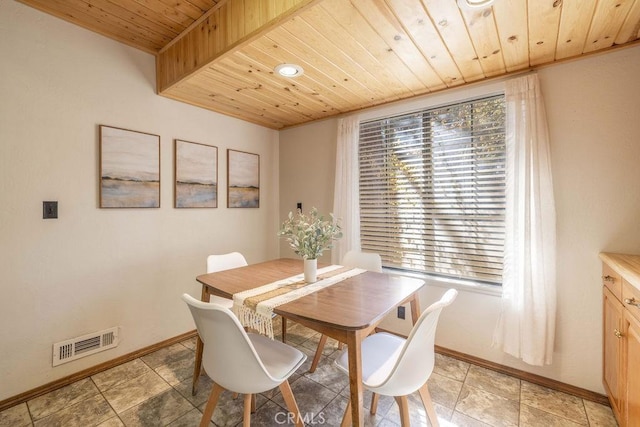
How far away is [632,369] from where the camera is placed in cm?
131

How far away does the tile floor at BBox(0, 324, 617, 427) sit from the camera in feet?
5.38

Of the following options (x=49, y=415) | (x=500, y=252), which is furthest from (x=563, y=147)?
(x=49, y=415)

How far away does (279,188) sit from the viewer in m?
3.67

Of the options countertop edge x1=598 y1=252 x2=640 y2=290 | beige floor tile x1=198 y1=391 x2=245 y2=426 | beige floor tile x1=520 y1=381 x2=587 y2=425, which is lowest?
beige floor tile x1=520 y1=381 x2=587 y2=425

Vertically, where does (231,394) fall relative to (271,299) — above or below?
below

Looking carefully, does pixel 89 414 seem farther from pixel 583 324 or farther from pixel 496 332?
pixel 583 324

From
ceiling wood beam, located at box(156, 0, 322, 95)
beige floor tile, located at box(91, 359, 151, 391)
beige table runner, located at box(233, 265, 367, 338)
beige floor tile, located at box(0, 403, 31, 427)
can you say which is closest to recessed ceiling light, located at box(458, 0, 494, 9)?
ceiling wood beam, located at box(156, 0, 322, 95)

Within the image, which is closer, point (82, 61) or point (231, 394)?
point (231, 394)

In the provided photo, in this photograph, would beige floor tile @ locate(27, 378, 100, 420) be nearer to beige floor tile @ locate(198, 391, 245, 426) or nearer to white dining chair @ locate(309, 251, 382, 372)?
beige floor tile @ locate(198, 391, 245, 426)

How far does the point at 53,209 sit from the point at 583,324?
3.72 metres

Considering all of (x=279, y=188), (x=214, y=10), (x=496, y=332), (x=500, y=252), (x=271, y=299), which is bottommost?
(x=496, y=332)

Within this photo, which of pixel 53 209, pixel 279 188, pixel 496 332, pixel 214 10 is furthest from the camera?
pixel 279 188

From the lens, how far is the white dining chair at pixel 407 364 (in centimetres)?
113

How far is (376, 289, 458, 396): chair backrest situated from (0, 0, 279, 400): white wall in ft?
7.13
